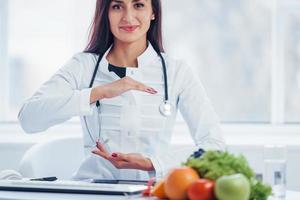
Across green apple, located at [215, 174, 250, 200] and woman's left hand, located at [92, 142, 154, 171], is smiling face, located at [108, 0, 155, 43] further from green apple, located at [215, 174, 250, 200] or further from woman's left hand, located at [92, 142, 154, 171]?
green apple, located at [215, 174, 250, 200]

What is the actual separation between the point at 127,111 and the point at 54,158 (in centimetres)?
45

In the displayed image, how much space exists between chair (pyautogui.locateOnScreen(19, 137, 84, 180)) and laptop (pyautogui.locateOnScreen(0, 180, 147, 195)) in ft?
1.87

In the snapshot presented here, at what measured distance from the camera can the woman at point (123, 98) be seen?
222 centimetres

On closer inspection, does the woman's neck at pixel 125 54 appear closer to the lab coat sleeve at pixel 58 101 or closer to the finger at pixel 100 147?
the lab coat sleeve at pixel 58 101

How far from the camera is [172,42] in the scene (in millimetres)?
3377

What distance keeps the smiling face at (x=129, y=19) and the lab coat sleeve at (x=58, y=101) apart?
19 cm

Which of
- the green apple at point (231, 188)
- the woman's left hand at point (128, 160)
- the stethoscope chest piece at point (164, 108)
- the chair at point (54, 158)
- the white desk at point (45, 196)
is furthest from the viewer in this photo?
the chair at point (54, 158)

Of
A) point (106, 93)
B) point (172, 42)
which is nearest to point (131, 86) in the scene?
point (106, 93)

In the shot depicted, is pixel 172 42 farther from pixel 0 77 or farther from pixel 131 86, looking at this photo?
pixel 131 86

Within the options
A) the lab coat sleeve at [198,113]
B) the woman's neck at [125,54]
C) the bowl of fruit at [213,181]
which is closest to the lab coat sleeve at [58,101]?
the woman's neck at [125,54]

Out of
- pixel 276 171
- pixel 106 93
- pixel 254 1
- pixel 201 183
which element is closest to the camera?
pixel 201 183

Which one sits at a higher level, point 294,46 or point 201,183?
point 294,46

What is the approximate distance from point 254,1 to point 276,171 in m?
1.68

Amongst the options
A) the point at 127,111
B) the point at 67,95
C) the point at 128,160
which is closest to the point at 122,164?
the point at 128,160
